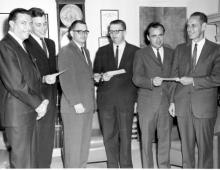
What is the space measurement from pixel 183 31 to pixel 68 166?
11.0ft

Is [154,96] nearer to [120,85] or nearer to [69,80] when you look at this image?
[120,85]

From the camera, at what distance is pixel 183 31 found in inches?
212

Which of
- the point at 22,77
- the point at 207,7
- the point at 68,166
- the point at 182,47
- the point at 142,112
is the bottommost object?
the point at 68,166

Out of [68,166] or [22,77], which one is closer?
[22,77]

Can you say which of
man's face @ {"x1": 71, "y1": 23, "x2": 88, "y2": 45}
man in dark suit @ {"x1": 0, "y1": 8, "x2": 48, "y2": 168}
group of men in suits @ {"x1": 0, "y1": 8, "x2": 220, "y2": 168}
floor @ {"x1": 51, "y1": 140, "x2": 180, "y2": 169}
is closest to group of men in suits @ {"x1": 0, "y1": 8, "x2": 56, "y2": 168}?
man in dark suit @ {"x1": 0, "y1": 8, "x2": 48, "y2": 168}

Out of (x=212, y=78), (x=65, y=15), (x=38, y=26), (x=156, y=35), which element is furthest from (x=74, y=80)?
(x=65, y=15)

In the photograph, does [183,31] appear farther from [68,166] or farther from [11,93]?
[11,93]

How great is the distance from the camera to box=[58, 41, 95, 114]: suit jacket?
3.09 m

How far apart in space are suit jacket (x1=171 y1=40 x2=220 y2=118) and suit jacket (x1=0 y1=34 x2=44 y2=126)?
1484mm

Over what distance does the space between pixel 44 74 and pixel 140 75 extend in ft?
3.39

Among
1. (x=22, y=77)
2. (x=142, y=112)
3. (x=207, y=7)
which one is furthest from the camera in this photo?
(x=207, y=7)

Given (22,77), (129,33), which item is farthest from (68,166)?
(129,33)

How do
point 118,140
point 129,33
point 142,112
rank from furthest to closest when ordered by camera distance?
point 129,33 → point 118,140 → point 142,112

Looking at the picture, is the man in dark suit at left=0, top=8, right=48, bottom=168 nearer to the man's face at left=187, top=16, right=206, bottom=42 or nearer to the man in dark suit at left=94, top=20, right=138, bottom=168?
the man in dark suit at left=94, top=20, right=138, bottom=168
